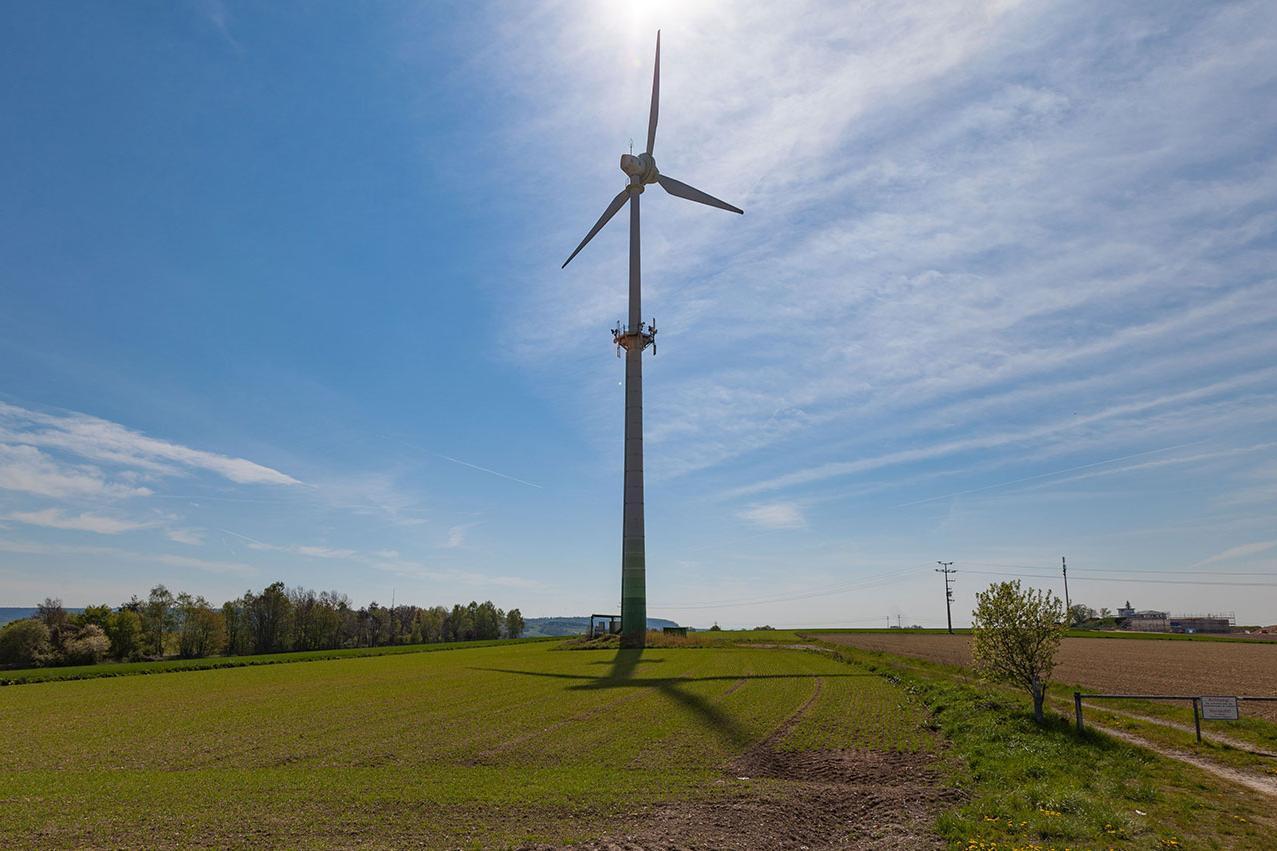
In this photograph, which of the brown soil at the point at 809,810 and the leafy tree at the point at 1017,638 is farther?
the leafy tree at the point at 1017,638

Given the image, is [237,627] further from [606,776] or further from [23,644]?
[606,776]

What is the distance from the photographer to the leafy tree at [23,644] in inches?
4272

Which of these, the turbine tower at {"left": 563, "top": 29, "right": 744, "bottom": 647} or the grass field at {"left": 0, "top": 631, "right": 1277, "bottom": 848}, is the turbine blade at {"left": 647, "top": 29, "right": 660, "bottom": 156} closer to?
the turbine tower at {"left": 563, "top": 29, "right": 744, "bottom": 647}

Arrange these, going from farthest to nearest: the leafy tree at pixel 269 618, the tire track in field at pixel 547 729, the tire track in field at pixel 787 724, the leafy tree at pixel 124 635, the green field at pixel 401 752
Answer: the leafy tree at pixel 269 618
the leafy tree at pixel 124 635
the tire track in field at pixel 787 724
the tire track in field at pixel 547 729
the green field at pixel 401 752

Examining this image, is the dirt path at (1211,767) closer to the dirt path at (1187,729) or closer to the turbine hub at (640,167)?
the dirt path at (1187,729)

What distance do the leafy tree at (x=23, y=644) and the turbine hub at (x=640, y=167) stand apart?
117 m

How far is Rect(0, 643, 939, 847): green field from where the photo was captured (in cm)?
2028

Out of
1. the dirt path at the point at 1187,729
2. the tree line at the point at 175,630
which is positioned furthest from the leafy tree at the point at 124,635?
the dirt path at the point at 1187,729

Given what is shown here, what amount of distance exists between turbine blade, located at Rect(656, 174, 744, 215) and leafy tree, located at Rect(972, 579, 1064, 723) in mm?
85343

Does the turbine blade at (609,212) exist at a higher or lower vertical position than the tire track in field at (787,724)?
higher

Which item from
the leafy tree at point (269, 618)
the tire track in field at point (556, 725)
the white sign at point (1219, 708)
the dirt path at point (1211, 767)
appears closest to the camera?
the dirt path at point (1211, 767)

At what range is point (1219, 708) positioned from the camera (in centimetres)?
2727

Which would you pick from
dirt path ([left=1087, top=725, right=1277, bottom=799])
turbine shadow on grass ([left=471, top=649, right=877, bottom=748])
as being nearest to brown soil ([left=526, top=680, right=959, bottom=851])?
turbine shadow on grass ([left=471, top=649, right=877, bottom=748])

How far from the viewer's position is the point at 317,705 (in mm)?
48312
